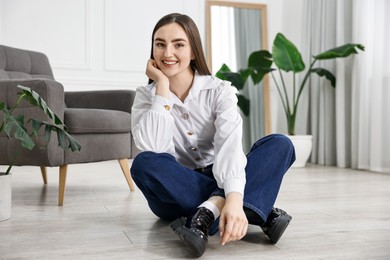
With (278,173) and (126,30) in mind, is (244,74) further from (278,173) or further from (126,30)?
(278,173)

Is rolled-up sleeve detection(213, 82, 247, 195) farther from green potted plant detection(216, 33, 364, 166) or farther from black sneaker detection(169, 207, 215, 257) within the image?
green potted plant detection(216, 33, 364, 166)

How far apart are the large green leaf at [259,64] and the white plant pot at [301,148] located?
2.11ft

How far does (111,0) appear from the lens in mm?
4363

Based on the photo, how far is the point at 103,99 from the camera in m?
2.74

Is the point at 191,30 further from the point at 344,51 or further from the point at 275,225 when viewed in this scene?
the point at 344,51

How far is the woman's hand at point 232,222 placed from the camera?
111 cm

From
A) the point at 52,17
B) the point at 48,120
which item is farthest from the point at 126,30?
the point at 48,120

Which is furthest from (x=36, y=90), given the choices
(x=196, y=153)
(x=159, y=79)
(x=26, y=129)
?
(x=196, y=153)

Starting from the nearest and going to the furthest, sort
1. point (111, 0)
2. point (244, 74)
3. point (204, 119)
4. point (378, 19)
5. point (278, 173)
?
point (278, 173)
point (204, 119)
point (378, 19)
point (244, 74)
point (111, 0)

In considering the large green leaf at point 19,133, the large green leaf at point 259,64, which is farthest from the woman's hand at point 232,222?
the large green leaf at point 259,64

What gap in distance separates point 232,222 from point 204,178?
0.90 feet

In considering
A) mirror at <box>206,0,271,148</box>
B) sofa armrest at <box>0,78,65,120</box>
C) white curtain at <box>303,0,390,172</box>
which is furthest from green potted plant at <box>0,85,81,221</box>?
mirror at <box>206,0,271,148</box>

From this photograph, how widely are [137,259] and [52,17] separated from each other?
3556 mm

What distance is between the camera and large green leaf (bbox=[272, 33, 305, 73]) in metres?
3.83
